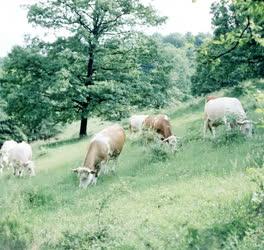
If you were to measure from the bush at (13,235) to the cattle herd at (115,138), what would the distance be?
5.28m

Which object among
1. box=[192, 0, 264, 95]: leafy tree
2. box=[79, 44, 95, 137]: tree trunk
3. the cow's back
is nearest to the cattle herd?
box=[192, 0, 264, 95]: leafy tree

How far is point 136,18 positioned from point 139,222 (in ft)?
91.9

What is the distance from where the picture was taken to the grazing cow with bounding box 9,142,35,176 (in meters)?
22.0

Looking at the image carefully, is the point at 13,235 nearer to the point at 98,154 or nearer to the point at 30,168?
the point at 98,154

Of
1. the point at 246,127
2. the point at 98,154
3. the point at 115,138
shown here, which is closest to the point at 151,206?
the point at 98,154

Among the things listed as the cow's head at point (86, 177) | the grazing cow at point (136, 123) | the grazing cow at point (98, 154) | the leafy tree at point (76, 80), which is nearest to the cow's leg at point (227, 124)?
the grazing cow at point (98, 154)

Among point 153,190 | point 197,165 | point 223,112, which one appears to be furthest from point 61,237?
point 223,112

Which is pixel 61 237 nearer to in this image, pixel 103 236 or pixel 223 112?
pixel 103 236

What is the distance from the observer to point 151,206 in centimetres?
1092

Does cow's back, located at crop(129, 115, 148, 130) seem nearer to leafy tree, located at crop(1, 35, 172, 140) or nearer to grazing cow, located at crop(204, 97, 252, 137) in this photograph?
leafy tree, located at crop(1, 35, 172, 140)

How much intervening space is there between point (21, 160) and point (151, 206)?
1324 centimetres

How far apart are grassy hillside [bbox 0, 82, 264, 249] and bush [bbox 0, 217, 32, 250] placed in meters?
0.02

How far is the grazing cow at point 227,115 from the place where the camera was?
1781 centimetres

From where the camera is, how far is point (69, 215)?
11594 millimetres
